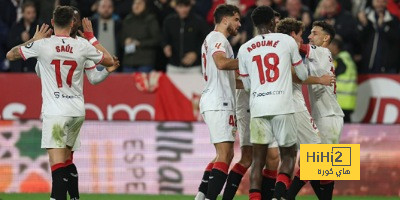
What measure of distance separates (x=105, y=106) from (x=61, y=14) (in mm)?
5824

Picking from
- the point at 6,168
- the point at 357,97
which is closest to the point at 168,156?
the point at 6,168

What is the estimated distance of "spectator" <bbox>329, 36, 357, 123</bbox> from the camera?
17672mm

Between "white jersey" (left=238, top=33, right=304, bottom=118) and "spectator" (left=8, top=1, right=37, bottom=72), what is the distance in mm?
7139

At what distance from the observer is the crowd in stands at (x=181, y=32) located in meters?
18.5

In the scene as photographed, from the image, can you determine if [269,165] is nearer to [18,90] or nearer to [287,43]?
[287,43]

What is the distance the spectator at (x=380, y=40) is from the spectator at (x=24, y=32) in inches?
211

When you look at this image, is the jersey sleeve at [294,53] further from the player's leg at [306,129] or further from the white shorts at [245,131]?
the white shorts at [245,131]

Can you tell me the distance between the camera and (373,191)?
16.0m

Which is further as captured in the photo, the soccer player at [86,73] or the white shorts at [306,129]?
the white shorts at [306,129]

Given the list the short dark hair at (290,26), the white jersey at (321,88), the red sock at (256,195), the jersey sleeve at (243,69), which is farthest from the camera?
the white jersey at (321,88)

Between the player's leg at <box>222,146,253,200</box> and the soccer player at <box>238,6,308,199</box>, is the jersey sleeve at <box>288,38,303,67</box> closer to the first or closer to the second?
the soccer player at <box>238,6,308,199</box>

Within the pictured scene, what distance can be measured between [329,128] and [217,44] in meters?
1.84

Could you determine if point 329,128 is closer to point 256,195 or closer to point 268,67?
point 256,195

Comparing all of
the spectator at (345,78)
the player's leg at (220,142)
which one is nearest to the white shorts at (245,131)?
the player's leg at (220,142)
